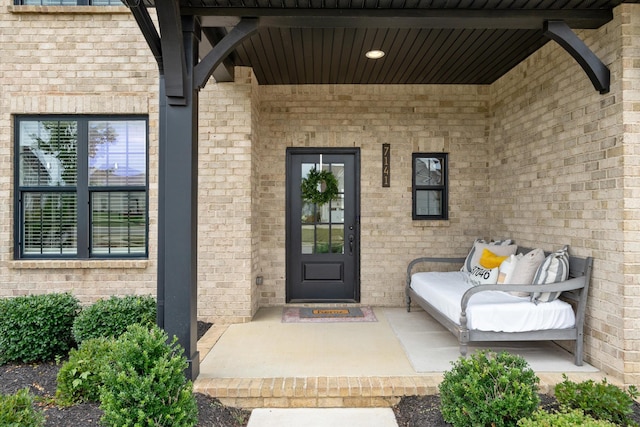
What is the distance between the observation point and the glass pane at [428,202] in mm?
5688

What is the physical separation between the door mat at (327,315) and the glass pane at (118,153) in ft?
7.96

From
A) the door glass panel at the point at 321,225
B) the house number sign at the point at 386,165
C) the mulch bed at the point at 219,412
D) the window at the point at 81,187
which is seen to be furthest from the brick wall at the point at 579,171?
the window at the point at 81,187

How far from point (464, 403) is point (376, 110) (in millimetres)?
4037

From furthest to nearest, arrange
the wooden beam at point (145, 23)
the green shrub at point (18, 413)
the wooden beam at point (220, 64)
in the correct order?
the wooden beam at point (220, 64) < the wooden beam at point (145, 23) < the green shrub at point (18, 413)

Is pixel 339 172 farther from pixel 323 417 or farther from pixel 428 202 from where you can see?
pixel 323 417

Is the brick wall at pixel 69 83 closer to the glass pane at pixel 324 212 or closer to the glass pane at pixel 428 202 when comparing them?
the glass pane at pixel 324 212

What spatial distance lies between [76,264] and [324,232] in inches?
121

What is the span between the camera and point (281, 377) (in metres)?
3.21

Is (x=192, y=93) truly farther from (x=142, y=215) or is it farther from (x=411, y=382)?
(x=411, y=382)

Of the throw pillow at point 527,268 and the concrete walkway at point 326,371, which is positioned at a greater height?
the throw pillow at point 527,268

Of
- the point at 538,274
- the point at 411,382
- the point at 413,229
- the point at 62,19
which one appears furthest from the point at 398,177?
the point at 62,19

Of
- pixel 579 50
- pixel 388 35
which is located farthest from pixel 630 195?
pixel 388 35

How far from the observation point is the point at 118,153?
196 inches

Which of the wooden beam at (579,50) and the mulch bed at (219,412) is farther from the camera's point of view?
the wooden beam at (579,50)
